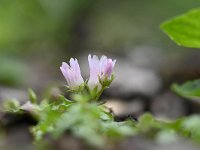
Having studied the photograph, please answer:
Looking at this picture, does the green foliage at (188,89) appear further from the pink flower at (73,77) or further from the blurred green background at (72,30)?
the blurred green background at (72,30)

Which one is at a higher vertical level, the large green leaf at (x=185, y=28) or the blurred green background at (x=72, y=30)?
the blurred green background at (x=72, y=30)

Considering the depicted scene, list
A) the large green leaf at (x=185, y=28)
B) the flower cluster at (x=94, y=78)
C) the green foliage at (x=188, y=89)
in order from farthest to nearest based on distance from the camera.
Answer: the flower cluster at (x=94, y=78) < the large green leaf at (x=185, y=28) < the green foliage at (x=188, y=89)

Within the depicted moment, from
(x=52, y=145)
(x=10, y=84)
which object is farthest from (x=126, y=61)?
(x=52, y=145)

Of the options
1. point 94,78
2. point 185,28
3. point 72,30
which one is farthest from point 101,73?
point 72,30

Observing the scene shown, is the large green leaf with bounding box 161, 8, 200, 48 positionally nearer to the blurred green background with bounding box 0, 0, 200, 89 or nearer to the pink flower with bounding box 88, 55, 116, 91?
the pink flower with bounding box 88, 55, 116, 91

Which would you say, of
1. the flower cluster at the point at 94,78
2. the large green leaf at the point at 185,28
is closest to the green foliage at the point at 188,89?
the large green leaf at the point at 185,28

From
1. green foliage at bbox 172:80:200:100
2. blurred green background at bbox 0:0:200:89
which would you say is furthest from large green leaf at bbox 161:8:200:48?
blurred green background at bbox 0:0:200:89

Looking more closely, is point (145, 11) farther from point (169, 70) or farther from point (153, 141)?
point (153, 141)
